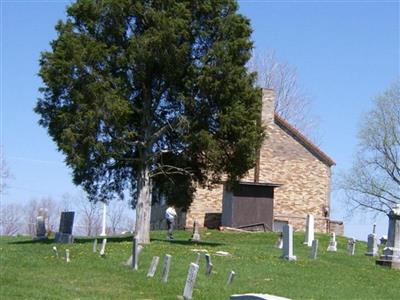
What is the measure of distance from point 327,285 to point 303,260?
5.96 meters

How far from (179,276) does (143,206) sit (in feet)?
37.6

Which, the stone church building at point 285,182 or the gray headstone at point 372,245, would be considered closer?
the gray headstone at point 372,245

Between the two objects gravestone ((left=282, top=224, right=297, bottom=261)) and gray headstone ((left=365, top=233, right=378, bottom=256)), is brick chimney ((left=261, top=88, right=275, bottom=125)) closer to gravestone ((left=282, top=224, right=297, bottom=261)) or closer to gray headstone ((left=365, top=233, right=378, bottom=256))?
gray headstone ((left=365, top=233, right=378, bottom=256))

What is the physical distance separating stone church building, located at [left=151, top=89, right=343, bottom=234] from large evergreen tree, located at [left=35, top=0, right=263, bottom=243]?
15.5 m

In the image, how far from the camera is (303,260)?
80.6 ft

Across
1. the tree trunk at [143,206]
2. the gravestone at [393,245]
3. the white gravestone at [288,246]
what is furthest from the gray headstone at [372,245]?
the tree trunk at [143,206]

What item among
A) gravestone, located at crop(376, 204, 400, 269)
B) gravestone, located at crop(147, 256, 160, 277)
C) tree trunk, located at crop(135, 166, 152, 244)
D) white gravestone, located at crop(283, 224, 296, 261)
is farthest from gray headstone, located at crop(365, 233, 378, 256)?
gravestone, located at crop(147, 256, 160, 277)

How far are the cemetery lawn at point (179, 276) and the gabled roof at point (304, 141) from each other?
23.4 metres

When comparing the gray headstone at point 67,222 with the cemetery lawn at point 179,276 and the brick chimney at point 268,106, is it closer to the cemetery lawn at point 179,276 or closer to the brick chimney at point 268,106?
the cemetery lawn at point 179,276

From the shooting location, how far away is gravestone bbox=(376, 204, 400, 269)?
2584 cm

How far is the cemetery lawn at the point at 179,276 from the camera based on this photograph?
616 inches

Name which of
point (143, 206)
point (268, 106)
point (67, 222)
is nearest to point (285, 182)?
point (268, 106)

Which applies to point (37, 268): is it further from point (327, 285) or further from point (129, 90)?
point (129, 90)

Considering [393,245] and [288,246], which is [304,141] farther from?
[288,246]
